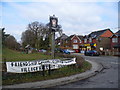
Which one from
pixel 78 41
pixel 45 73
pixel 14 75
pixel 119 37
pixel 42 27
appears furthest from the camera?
pixel 78 41

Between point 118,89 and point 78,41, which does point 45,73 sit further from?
point 78,41

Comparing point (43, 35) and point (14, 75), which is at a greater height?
point (43, 35)

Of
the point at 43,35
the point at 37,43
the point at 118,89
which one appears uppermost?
the point at 43,35

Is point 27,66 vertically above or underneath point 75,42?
underneath

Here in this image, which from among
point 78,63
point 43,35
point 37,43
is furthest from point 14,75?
point 43,35

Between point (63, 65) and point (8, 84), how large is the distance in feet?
15.5

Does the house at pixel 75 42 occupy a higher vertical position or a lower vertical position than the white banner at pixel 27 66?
higher

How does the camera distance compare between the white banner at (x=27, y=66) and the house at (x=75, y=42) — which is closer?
the white banner at (x=27, y=66)

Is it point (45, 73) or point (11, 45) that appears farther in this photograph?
point (11, 45)

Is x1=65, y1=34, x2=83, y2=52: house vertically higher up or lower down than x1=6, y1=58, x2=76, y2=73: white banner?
higher up

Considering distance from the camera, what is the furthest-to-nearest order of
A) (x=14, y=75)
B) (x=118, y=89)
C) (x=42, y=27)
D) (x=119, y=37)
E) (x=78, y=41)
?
(x=78, y=41), (x=42, y=27), (x=119, y=37), (x=14, y=75), (x=118, y=89)

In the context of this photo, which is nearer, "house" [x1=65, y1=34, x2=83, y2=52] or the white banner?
the white banner

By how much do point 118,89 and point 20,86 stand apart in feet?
15.3

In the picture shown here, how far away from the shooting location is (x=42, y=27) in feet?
190
